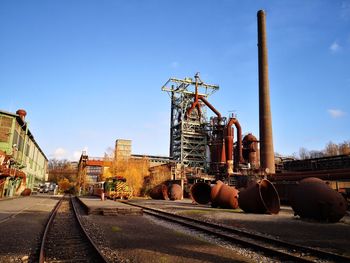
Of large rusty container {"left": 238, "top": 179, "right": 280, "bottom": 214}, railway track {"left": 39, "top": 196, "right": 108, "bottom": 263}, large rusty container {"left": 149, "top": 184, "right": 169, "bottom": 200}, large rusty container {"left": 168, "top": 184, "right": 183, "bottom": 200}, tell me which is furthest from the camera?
large rusty container {"left": 149, "top": 184, "right": 169, "bottom": 200}

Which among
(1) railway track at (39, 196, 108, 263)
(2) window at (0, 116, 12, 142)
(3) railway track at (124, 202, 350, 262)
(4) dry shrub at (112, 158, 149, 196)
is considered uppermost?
(2) window at (0, 116, 12, 142)

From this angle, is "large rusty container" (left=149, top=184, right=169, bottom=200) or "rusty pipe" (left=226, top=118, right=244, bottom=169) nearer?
"large rusty container" (left=149, top=184, right=169, bottom=200)

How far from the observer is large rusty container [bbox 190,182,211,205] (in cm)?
2495

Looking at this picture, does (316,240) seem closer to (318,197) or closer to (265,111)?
(318,197)

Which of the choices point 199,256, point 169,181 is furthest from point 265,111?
point 199,256

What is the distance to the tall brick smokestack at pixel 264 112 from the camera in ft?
119

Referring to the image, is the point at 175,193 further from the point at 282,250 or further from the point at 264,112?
the point at 282,250

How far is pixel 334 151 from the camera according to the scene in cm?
8269

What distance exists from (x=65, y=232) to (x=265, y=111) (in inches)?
1261

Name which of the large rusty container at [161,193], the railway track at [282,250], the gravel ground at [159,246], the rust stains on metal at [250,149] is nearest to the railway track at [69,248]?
the gravel ground at [159,246]

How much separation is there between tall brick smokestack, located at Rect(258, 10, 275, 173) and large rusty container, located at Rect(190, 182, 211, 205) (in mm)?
13454

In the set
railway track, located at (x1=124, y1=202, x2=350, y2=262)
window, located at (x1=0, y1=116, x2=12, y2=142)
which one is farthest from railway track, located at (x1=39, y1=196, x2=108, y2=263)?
window, located at (x1=0, y1=116, x2=12, y2=142)

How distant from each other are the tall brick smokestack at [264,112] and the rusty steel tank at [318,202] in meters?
22.7

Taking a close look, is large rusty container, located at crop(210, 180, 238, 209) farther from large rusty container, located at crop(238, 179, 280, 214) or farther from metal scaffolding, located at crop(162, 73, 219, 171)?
metal scaffolding, located at crop(162, 73, 219, 171)
